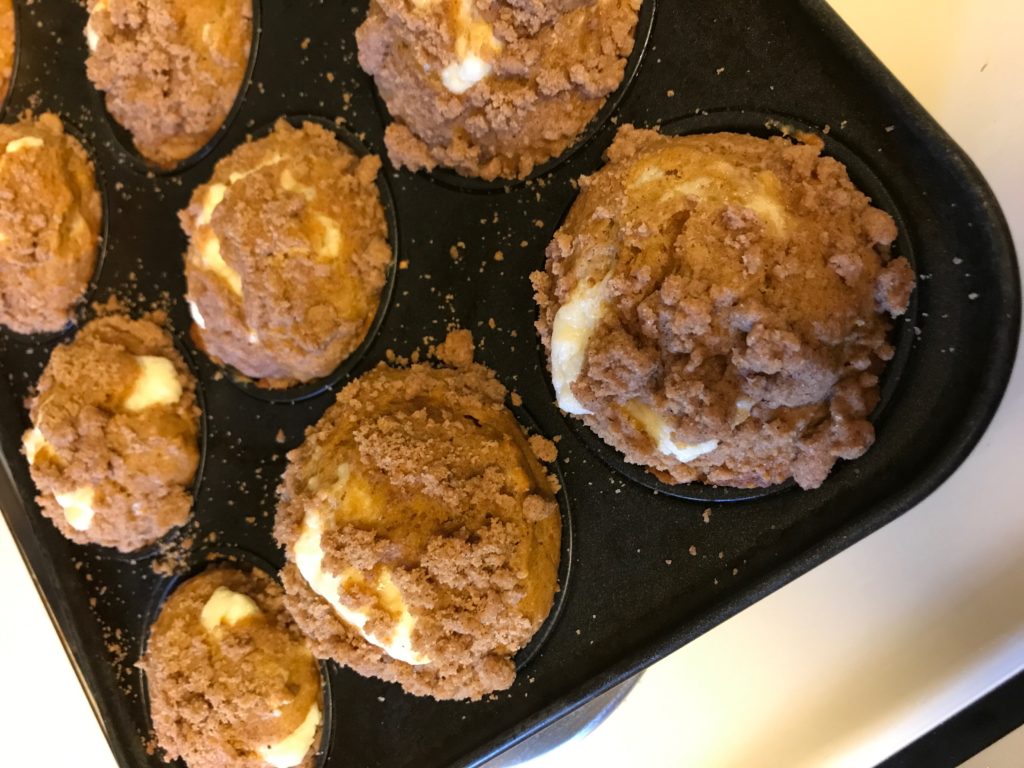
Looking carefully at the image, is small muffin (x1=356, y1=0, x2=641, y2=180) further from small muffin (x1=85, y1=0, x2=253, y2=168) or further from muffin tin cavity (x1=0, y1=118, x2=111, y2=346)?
muffin tin cavity (x1=0, y1=118, x2=111, y2=346)

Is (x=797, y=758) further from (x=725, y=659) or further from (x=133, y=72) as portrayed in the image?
(x=133, y=72)

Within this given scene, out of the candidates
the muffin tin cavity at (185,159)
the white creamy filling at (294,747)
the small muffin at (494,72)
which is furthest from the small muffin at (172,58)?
the white creamy filling at (294,747)

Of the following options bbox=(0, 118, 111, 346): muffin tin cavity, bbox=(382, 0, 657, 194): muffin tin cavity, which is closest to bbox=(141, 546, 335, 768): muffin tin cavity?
bbox=(0, 118, 111, 346): muffin tin cavity

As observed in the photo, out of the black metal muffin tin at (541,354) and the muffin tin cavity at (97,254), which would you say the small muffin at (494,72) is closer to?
the black metal muffin tin at (541,354)

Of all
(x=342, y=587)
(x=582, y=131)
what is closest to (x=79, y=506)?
(x=342, y=587)

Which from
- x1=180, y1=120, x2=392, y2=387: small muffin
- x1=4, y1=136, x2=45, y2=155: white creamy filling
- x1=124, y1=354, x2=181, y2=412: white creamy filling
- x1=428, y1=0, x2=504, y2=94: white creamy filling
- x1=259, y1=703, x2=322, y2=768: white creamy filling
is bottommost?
x1=259, y1=703, x2=322, y2=768: white creamy filling

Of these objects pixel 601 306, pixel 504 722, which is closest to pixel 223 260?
pixel 601 306
